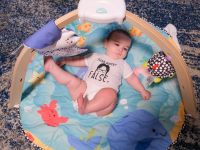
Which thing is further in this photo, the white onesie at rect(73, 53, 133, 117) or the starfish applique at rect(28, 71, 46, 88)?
the starfish applique at rect(28, 71, 46, 88)

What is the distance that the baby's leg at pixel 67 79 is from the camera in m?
0.98

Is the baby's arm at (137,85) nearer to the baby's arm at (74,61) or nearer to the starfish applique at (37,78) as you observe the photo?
the baby's arm at (74,61)

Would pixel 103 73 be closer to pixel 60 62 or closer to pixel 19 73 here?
pixel 60 62

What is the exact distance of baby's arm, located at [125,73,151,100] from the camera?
1.08m

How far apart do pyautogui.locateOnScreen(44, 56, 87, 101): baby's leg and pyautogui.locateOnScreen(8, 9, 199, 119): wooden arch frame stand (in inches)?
5.8

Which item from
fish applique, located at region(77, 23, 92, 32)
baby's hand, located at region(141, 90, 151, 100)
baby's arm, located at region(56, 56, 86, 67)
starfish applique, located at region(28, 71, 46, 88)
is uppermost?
fish applique, located at region(77, 23, 92, 32)

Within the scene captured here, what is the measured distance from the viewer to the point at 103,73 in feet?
3.44

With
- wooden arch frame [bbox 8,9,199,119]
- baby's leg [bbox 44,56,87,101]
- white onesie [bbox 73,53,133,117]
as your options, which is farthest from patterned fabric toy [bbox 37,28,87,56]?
white onesie [bbox 73,53,133,117]

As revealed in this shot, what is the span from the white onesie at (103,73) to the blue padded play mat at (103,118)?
0.29ft

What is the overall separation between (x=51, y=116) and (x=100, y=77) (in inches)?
14.3

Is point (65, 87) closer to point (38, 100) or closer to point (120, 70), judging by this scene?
point (38, 100)

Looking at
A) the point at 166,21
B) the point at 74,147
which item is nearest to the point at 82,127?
the point at 74,147

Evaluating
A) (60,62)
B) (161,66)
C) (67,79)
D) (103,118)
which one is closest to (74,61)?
(60,62)

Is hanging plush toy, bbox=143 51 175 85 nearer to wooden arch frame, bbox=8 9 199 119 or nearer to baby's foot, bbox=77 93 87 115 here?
wooden arch frame, bbox=8 9 199 119
